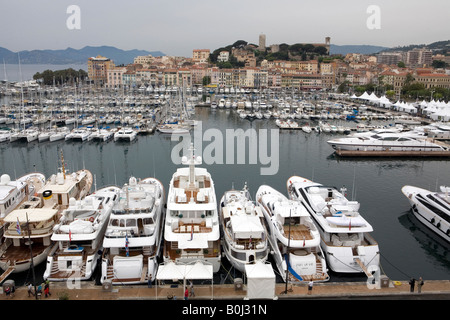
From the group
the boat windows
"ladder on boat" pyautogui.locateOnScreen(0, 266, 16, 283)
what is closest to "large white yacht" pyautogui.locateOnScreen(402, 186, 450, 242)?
the boat windows

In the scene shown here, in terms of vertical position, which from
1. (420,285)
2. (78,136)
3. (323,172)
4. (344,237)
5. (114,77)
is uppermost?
(114,77)

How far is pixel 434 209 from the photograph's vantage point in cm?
1645

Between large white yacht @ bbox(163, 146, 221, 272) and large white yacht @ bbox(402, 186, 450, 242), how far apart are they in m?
10.00

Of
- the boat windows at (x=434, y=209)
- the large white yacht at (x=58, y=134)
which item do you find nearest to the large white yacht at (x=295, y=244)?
the boat windows at (x=434, y=209)

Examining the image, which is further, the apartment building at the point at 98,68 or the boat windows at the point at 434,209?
the apartment building at the point at 98,68

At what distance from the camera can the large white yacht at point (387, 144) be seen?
1232 inches

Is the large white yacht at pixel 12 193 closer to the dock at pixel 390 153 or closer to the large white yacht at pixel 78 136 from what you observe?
the large white yacht at pixel 78 136

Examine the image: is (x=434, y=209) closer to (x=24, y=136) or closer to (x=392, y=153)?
(x=392, y=153)

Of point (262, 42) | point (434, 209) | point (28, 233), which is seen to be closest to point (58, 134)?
point (28, 233)

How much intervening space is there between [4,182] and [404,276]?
16432 millimetres

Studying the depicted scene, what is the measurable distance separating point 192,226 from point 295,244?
353 cm

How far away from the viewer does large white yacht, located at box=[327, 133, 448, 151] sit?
31.3 meters

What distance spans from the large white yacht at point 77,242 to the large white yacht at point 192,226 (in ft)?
8.02

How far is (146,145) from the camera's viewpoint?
34.5 metres
